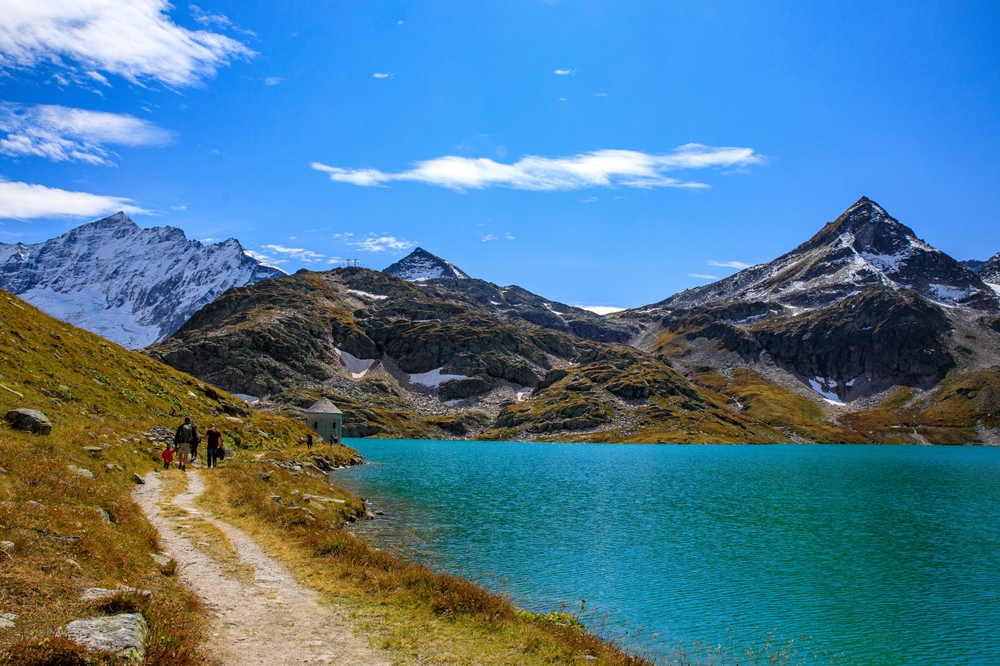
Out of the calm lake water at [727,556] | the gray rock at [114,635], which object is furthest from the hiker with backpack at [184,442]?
the gray rock at [114,635]

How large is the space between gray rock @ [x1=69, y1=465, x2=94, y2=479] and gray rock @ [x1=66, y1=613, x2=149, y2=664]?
12858 millimetres

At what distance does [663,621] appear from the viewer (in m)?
23.1

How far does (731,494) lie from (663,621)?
139 ft

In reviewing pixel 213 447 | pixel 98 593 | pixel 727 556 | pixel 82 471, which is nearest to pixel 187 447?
pixel 213 447

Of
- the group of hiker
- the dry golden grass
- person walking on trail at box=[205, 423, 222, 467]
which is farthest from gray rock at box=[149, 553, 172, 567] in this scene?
person walking on trail at box=[205, 423, 222, 467]

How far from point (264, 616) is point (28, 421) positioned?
711 inches

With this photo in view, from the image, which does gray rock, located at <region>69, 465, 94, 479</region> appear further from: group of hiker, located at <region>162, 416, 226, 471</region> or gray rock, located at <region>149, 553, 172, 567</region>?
group of hiker, located at <region>162, 416, 226, 471</region>

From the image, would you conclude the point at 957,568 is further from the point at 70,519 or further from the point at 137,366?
the point at 137,366

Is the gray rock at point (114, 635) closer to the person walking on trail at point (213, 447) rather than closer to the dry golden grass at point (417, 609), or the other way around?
the dry golden grass at point (417, 609)

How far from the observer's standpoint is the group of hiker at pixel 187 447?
3483 cm

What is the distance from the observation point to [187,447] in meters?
35.5

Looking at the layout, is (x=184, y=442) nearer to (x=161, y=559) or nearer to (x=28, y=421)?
(x=28, y=421)

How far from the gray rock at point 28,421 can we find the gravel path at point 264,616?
9415mm

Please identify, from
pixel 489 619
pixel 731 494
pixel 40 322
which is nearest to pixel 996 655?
pixel 489 619
